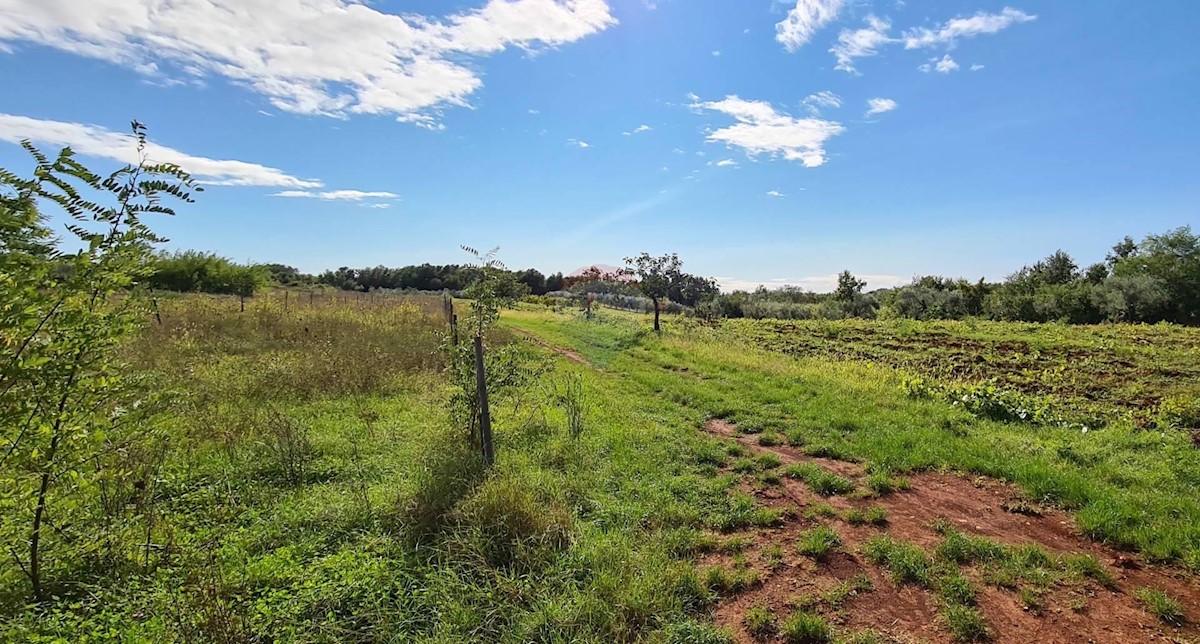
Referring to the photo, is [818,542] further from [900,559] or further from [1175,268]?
[1175,268]

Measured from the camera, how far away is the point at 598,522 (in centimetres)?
418

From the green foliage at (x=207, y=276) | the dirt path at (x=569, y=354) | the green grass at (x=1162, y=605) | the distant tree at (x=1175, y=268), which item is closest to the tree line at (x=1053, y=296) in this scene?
the distant tree at (x=1175, y=268)

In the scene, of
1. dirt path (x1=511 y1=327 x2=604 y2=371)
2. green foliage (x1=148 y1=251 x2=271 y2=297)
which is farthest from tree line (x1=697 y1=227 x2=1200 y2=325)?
green foliage (x1=148 y1=251 x2=271 y2=297)

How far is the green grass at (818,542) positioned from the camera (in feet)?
12.8

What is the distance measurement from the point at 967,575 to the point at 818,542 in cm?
98

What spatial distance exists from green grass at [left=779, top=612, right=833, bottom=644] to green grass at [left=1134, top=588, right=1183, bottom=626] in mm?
2131

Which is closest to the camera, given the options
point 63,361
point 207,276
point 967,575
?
point 63,361

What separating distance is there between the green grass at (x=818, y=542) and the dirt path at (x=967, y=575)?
0.06 m

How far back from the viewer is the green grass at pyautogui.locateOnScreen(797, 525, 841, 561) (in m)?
3.91

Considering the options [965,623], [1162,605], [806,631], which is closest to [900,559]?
[965,623]

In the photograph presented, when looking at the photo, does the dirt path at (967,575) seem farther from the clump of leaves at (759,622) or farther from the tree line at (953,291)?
the tree line at (953,291)

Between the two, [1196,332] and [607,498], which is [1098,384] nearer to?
[607,498]

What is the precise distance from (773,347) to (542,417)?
12.3m

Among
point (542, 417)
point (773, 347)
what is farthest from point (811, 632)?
point (773, 347)
